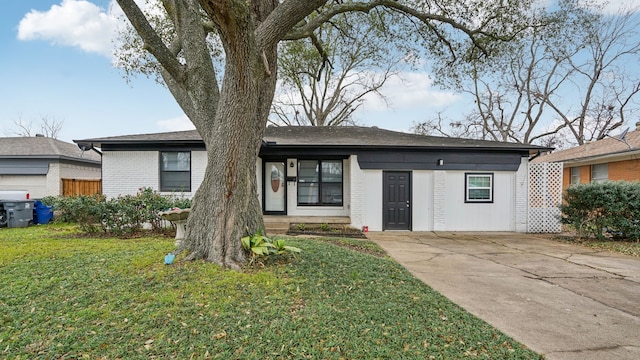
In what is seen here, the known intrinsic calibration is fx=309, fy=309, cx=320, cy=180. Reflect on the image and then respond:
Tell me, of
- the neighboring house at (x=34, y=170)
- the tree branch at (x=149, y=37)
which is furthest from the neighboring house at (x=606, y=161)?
the neighboring house at (x=34, y=170)

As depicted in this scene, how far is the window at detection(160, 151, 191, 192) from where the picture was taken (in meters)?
9.92

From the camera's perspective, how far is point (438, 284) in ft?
14.8

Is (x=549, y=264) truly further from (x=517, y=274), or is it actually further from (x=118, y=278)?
(x=118, y=278)

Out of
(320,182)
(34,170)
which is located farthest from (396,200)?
(34,170)

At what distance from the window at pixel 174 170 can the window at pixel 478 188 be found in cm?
912

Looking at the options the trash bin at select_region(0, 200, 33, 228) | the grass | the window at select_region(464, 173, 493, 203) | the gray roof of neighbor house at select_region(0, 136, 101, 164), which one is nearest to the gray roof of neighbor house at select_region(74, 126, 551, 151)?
the window at select_region(464, 173, 493, 203)

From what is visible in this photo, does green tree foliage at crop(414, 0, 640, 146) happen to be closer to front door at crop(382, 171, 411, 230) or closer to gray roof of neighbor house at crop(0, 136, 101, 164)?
front door at crop(382, 171, 411, 230)

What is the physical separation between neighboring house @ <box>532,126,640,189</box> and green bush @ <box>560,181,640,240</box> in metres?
3.76

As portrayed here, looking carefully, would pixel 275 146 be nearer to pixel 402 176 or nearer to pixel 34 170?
pixel 402 176

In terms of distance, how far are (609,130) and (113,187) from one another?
28.2 m

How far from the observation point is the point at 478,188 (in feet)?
33.4

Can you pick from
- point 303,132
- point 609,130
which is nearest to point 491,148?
point 303,132

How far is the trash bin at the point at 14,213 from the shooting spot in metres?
9.84

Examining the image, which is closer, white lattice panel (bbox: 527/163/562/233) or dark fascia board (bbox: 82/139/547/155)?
dark fascia board (bbox: 82/139/547/155)
